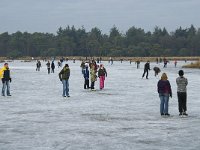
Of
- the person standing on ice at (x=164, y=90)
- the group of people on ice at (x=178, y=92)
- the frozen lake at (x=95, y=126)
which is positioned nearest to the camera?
the frozen lake at (x=95, y=126)

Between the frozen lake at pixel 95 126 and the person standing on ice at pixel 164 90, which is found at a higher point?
the person standing on ice at pixel 164 90

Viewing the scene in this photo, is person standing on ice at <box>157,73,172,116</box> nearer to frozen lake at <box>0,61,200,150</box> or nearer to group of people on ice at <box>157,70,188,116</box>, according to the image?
group of people on ice at <box>157,70,188,116</box>

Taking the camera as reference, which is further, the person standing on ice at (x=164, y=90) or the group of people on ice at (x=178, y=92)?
the person standing on ice at (x=164, y=90)

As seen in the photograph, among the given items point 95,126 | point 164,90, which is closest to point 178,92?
point 164,90

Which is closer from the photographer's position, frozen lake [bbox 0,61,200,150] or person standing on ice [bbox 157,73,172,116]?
frozen lake [bbox 0,61,200,150]

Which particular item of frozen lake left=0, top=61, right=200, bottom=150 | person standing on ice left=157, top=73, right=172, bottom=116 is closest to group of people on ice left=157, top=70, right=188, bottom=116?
person standing on ice left=157, top=73, right=172, bottom=116

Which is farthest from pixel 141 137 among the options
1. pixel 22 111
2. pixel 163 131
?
pixel 22 111

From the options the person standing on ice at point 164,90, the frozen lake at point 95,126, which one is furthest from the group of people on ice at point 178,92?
the frozen lake at point 95,126

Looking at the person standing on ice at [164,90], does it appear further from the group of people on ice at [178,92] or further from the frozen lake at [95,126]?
the frozen lake at [95,126]

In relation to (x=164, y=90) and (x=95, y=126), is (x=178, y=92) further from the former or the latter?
(x=95, y=126)

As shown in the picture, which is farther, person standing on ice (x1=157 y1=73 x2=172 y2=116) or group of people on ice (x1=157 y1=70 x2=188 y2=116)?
person standing on ice (x1=157 y1=73 x2=172 y2=116)

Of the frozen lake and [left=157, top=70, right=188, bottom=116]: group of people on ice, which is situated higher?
[left=157, top=70, right=188, bottom=116]: group of people on ice

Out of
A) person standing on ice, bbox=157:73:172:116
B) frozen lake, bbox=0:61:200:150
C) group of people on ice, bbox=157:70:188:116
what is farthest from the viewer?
person standing on ice, bbox=157:73:172:116

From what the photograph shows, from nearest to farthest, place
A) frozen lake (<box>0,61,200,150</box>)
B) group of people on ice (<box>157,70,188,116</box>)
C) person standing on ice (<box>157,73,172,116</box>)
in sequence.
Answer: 1. frozen lake (<box>0,61,200,150</box>)
2. group of people on ice (<box>157,70,188,116</box>)
3. person standing on ice (<box>157,73,172,116</box>)
